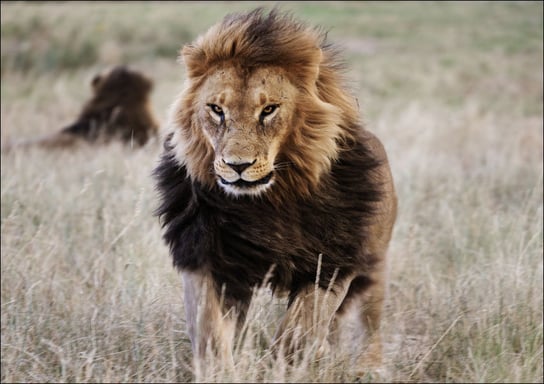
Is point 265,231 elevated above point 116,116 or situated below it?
below

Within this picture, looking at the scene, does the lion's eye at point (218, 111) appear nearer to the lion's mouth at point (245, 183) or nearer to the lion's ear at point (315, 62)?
the lion's mouth at point (245, 183)

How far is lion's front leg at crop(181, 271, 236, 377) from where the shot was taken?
3.86 m

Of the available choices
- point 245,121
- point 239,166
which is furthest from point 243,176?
point 245,121

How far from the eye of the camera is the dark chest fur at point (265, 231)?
4.06 m

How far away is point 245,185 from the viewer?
3.80 meters

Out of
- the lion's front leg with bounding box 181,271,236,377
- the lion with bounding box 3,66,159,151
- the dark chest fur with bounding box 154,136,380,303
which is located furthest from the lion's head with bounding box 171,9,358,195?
the lion with bounding box 3,66,159,151

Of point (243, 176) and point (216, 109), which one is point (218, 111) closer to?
point (216, 109)

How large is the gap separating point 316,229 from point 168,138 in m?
0.86

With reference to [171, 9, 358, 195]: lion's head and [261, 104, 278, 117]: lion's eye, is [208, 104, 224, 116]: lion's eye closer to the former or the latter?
[171, 9, 358, 195]: lion's head

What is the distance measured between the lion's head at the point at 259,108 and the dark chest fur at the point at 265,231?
0.12 meters

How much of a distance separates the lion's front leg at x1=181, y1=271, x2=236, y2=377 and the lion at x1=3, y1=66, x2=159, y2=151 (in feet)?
20.3

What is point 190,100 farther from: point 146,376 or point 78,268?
point 78,268

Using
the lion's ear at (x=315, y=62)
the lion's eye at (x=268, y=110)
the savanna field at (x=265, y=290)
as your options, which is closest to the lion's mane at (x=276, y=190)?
the lion's ear at (x=315, y=62)

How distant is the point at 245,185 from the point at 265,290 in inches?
21.5
